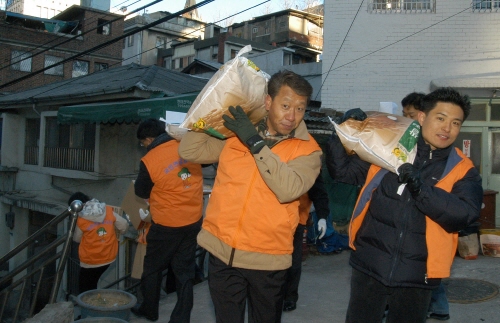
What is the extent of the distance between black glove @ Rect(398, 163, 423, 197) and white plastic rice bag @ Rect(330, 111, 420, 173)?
10 cm

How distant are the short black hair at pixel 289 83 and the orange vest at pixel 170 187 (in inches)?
68.3

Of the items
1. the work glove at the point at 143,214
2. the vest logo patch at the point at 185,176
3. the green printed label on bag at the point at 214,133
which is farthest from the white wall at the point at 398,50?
the green printed label on bag at the point at 214,133

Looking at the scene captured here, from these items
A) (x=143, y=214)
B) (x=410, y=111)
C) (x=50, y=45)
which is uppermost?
(x=50, y=45)

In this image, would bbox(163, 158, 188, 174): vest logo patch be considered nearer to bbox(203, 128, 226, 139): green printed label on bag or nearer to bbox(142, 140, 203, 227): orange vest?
bbox(142, 140, 203, 227): orange vest

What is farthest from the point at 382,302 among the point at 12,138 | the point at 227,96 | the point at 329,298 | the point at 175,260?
the point at 12,138

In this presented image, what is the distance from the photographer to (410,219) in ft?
8.48

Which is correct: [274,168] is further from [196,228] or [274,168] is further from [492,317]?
[492,317]

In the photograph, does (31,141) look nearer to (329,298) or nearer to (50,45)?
(329,298)

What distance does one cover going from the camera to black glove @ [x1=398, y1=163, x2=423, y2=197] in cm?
243

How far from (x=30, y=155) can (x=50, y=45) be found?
63.8ft

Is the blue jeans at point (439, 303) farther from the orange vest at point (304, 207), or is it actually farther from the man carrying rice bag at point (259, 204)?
the man carrying rice bag at point (259, 204)

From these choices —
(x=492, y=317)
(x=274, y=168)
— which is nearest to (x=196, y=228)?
(x=274, y=168)

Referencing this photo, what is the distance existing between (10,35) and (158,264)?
3239cm

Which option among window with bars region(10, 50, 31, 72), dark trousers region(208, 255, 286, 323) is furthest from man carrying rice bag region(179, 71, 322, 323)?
window with bars region(10, 50, 31, 72)
